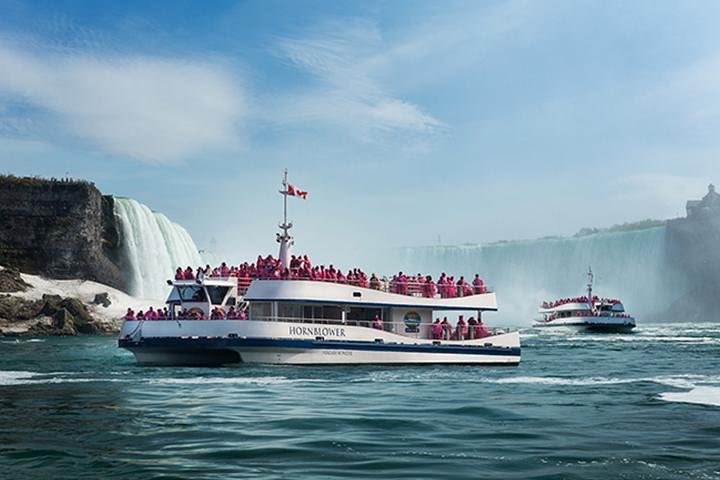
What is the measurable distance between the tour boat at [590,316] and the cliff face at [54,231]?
45.1 metres

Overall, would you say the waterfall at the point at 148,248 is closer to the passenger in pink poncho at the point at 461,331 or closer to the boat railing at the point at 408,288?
the boat railing at the point at 408,288

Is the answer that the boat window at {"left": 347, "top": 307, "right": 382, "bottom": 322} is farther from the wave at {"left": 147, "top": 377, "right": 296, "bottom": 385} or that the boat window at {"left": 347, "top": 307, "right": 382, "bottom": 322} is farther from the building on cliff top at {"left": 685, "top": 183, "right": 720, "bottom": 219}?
the building on cliff top at {"left": 685, "top": 183, "right": 720, "bottom": 219}

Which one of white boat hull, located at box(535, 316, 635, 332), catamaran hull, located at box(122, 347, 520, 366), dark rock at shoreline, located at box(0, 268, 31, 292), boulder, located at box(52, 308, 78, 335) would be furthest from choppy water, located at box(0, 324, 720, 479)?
white boat hull, located at box(535, 316, 635, 332)

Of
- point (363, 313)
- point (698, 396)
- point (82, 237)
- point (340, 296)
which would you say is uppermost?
point (82, 237)

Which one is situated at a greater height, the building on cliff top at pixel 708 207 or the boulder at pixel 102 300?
the building on cliff top at pixel 708 207

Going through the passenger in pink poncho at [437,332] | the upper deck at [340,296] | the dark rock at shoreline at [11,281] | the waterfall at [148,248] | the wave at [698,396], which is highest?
the waterfall at [148,248]

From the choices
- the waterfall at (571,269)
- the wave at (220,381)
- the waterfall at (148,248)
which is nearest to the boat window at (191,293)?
the wave at (220,381)

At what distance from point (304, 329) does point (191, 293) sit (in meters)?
5.20

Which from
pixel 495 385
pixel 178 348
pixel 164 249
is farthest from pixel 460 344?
pixel 164 249

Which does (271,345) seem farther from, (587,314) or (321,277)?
(587,314)

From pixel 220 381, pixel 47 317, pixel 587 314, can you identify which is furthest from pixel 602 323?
pixel 220 381

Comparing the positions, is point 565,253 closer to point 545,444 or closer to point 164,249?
point 164,249

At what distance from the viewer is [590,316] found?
8550 centimetres

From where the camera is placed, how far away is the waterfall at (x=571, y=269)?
429 feet
